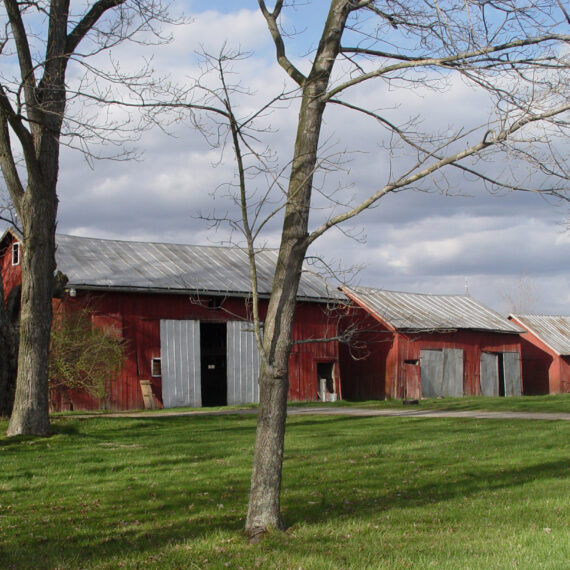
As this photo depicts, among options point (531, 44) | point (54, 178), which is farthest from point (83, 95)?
point (531, 44)

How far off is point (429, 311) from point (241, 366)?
12341 mm

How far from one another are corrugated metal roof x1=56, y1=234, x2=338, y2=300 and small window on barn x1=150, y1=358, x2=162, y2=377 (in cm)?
258

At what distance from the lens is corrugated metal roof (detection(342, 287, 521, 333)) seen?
114 feet

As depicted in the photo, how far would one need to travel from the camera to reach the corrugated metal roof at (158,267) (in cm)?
2728

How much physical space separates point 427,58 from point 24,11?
447 inches

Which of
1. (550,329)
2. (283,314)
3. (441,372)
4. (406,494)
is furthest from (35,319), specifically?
(550,329)

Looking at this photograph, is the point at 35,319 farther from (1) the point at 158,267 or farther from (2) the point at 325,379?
(2) the point at 325,379

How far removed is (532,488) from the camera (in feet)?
32.8

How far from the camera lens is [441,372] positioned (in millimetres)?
35562

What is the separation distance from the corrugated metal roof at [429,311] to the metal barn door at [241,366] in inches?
251

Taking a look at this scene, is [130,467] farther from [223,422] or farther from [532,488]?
[223,422]

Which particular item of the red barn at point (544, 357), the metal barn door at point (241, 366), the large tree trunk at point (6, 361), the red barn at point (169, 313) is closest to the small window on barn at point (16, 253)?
the red barn at point (169, 313)

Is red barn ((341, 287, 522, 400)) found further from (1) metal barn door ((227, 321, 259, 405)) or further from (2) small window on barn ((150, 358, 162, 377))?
(2) small window on barn ((150, 358, 162, 377))

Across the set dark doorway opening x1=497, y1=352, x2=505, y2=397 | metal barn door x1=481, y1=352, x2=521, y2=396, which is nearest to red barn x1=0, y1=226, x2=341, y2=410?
metal barn door x1=481, y1=352, x2=521, y2=396
